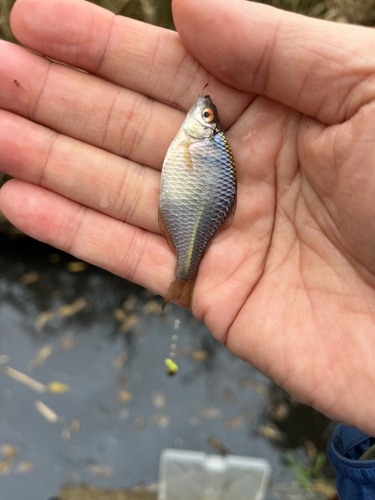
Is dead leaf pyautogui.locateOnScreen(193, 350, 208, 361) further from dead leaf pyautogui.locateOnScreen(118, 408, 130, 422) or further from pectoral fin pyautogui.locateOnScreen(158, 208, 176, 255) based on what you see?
pectoral fin pyautogui.locateOnScreen(158, 208, 176, 255)

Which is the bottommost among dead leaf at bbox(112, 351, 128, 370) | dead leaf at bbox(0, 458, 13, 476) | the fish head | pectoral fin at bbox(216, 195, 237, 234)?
dead leaf at bbox(0, 458, 13, 476)

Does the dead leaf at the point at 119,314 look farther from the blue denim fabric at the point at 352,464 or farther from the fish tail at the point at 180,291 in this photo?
the blue denim fabric at the point at 352,464

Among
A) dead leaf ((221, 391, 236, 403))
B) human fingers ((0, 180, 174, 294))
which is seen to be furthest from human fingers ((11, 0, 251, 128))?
dead leaf ((221, 391, 236, 403))

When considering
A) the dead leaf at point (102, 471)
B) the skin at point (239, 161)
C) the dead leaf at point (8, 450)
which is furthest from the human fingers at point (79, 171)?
the dead leaf at point (8, 450)

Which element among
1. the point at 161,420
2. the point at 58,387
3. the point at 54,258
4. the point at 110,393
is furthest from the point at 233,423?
the point at 54,258

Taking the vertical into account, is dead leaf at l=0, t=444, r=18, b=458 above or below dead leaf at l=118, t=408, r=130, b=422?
below

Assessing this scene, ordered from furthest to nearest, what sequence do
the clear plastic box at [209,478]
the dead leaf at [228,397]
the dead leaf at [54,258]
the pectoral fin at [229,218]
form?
the dead leaf at [54,258]
the dead leaf at [228,397]
the clear plastic box at [209,478]
the pectoral fin at [229,218]

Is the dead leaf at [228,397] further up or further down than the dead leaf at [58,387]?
further up

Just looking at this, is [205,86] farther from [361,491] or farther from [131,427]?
[131,427]
